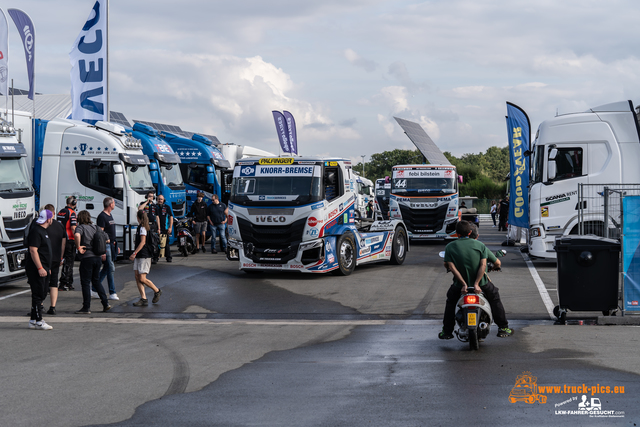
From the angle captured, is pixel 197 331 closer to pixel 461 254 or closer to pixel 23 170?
pixel 461 254

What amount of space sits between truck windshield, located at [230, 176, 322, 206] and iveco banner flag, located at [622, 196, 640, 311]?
6749mm

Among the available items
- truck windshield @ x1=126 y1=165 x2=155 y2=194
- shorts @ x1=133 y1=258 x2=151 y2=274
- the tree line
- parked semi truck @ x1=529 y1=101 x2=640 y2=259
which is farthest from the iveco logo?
the tree line

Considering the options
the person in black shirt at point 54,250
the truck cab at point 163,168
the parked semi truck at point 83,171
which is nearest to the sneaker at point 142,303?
the person in black shirt at point 54,250

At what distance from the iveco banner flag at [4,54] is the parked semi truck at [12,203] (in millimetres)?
5597

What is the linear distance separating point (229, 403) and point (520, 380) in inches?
108

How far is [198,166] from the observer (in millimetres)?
25672

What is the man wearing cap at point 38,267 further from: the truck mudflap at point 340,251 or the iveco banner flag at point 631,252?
the iveco banner flag at point 631,252

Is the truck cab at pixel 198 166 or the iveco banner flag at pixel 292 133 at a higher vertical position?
the iveco banner flag at pixel 292 133

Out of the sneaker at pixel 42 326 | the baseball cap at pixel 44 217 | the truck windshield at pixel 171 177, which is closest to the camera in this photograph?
the sneaker at pixel 42 326

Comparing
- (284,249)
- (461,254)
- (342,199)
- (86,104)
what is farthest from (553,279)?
(86,104)

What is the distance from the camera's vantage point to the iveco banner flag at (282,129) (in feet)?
131

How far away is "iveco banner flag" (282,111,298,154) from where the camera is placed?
40.8 meters

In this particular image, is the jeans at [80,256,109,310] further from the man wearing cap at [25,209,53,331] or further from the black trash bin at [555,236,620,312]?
the black trash bin at [555,236,620,312]

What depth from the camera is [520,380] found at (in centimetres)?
646
